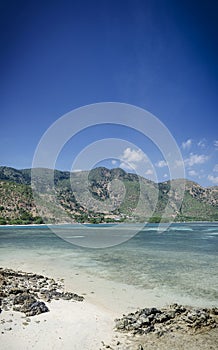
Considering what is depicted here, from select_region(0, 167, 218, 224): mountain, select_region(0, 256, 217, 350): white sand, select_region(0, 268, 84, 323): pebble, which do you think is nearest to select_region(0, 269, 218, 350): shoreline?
select_region(0, 256, 217, 350): white sand

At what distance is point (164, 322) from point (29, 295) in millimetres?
5642

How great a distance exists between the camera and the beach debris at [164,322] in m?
9.01

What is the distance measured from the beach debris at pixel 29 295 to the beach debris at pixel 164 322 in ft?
10.5

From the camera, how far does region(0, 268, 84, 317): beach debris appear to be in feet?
33.0

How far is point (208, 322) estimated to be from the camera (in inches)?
376

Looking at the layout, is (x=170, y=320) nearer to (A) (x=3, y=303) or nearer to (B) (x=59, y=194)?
(A) (x=3, y=303)

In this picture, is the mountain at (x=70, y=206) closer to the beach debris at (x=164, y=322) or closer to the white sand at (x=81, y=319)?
the white sand at (x=81, y=319)

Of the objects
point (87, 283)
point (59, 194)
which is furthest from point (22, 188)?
point (87, 283)

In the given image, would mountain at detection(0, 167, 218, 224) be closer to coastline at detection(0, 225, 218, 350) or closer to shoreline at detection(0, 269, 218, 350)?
coastline at detection(0, 225, 218, 350)

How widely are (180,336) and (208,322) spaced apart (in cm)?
160

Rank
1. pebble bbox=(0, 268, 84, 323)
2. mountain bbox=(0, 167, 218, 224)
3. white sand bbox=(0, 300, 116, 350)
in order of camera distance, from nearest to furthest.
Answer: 1. white sand bbox=(0, 300, 116, 350)
2. pebble bbox=(0, 268, 84, 323)
3. mountain bbox=(0, 167, 218, 224)

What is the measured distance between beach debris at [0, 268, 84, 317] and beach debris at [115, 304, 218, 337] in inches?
125

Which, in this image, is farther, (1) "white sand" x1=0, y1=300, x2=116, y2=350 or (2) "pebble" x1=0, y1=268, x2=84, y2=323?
(2) "pebble" x1=0, y1=268, x2=84, y2=323

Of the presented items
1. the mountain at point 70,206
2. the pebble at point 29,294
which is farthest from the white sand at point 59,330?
the mountain at point 70,206
